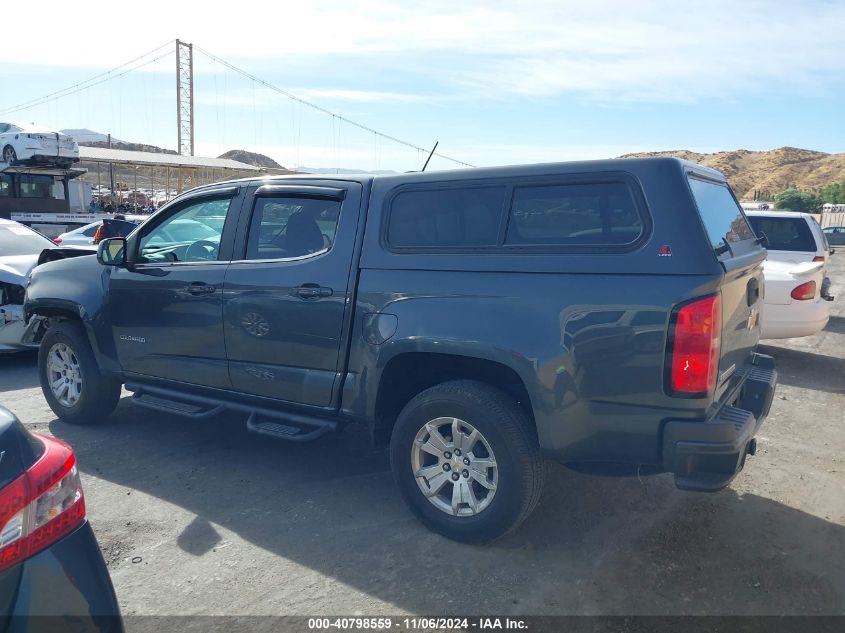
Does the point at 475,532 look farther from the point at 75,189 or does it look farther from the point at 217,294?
the point at 75,189

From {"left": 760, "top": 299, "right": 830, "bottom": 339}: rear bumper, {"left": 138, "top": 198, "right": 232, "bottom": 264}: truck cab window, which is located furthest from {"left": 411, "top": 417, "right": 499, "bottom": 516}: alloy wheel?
{"left": 760, "top": 299, "right": 830, "bottom": 339}: rear bumper

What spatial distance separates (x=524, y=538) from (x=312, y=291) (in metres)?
1.82

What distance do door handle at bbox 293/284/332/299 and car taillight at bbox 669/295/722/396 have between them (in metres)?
1.93

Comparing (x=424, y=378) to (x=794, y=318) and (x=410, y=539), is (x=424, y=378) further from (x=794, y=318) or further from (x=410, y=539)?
(x=794, y=318)

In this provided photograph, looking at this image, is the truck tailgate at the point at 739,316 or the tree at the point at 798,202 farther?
the tree at the point at 798,202

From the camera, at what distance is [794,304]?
7.79 meters

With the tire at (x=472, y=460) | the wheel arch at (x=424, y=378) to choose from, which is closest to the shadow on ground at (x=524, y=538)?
the tire at (x=472, y=460)

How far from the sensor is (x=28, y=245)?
8938mm

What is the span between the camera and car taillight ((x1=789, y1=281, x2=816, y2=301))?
7773 mm

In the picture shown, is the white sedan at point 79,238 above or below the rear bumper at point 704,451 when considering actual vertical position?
below

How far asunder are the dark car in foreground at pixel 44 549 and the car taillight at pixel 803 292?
762cm

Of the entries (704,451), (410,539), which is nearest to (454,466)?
(410,539)

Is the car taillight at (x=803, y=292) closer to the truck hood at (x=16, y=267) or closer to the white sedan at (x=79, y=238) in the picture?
the truck hood at (x=16, y=267)

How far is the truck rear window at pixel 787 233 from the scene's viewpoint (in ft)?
30.6
